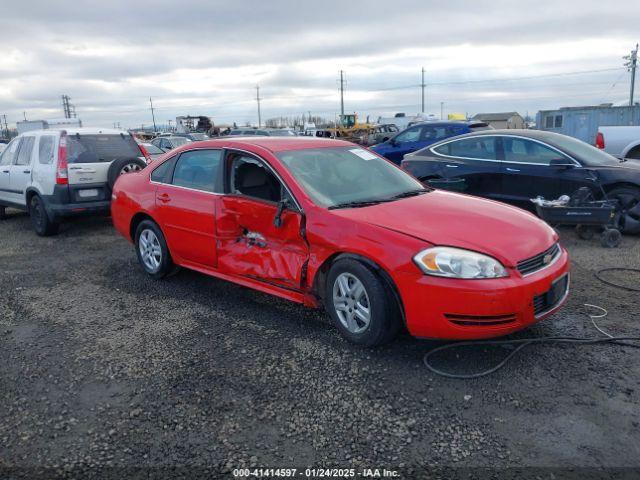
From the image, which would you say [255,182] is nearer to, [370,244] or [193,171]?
[193,171]

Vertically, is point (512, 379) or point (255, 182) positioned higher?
point (255, 182)

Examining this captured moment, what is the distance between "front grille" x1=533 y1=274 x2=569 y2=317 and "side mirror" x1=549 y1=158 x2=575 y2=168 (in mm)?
3767

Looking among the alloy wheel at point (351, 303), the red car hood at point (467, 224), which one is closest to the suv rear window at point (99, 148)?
the red car hood at point (467, 224)

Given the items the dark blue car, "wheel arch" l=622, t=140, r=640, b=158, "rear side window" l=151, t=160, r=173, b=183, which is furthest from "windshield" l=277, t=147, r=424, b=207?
the dark blue car

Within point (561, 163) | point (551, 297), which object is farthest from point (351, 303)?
point (561, 163)

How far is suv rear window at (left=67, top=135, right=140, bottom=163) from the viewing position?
8281mm

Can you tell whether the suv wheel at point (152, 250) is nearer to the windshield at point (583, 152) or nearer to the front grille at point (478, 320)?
the front grille at point (478, 320)

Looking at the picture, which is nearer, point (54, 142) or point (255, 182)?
point (255, 182)

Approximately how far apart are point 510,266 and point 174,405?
2.34 meters

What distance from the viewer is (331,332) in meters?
4.32

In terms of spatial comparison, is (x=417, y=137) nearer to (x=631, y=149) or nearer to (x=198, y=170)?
(x=631, y=149)

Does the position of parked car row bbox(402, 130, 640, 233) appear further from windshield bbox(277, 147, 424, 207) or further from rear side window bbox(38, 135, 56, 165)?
rear side window bbox(38, 135, 56, 165)

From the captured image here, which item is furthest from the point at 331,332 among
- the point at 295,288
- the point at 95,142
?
the point at 95,142

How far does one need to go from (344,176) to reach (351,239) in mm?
1025
